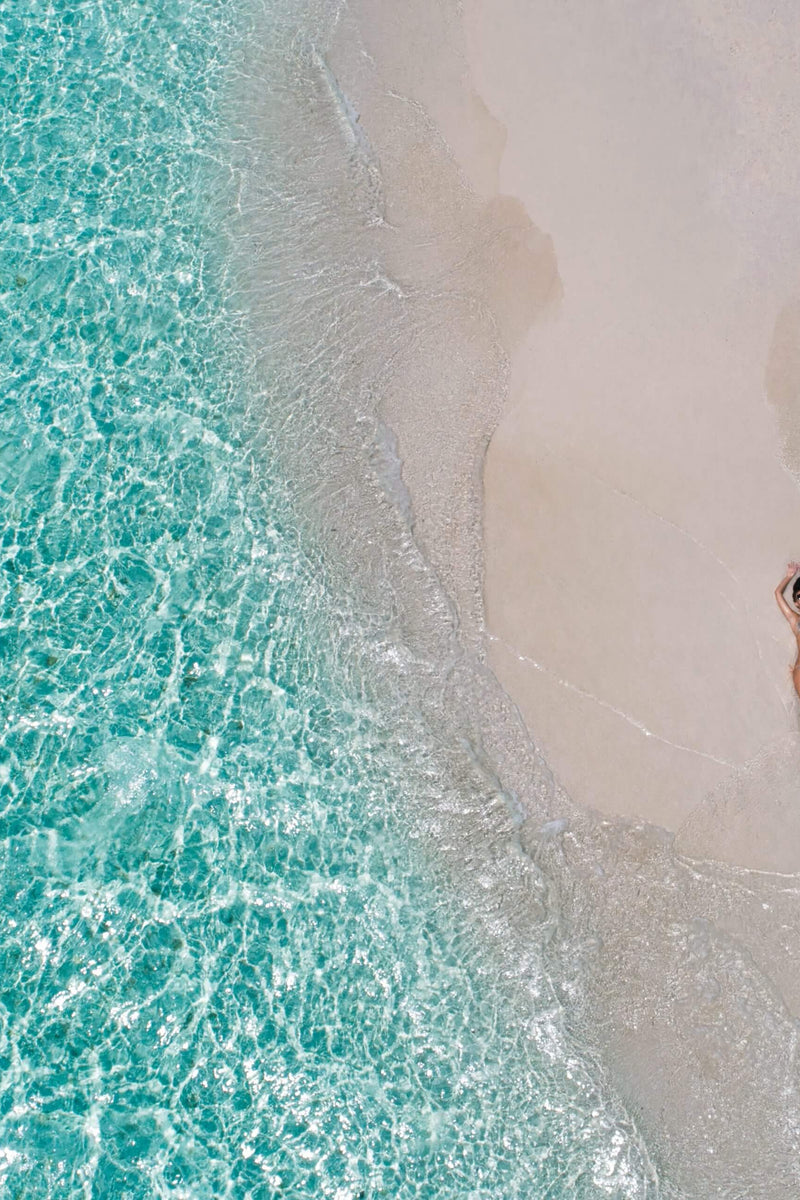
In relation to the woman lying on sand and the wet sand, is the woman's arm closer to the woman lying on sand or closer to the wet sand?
the woman lying on sand

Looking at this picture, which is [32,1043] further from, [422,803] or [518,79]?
[518,79]

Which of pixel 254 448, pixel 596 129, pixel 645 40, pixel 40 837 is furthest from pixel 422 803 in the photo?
pixel 645 40

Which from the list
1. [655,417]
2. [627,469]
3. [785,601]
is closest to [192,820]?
[627,469]

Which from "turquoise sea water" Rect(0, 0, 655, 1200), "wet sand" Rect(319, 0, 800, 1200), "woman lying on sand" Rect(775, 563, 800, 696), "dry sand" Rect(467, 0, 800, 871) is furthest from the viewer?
"woman lying on sand" Rect(775, 563, 800, 696)

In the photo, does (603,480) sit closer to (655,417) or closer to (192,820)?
(655,417)

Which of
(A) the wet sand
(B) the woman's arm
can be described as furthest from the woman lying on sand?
(A) the wet sand
